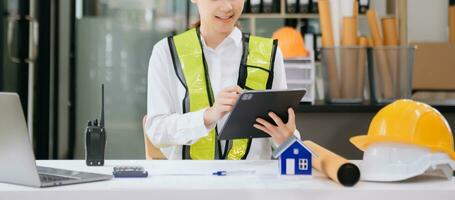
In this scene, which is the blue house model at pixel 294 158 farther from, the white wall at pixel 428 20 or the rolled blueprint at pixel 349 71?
the white wall at pixel 428 20

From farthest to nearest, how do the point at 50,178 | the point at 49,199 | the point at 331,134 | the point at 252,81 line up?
the point at 331,134, the point at 252,81, the point at 50,178, the point at 49,199

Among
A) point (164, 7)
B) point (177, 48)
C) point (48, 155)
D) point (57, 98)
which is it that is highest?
point (164, 7)

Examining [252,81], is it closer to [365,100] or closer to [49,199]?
[365,100]

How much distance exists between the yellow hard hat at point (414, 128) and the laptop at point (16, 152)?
64 centimetres

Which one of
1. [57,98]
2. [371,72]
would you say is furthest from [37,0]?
[371,72]

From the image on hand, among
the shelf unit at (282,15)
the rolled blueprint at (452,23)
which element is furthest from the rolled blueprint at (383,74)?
the shelf unit at (282,15)

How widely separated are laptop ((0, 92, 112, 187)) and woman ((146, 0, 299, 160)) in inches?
27.1

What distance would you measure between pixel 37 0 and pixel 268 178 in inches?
149

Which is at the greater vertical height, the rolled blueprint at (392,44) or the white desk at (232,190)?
the rolled blueprint at (392,44)

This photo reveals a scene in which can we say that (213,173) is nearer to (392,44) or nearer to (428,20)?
(392,44)

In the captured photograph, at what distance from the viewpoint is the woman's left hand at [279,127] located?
5.69 ft

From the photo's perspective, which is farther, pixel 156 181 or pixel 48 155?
pixel 48 155

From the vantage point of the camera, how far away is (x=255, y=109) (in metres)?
1.67

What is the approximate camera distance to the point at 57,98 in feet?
17.1
